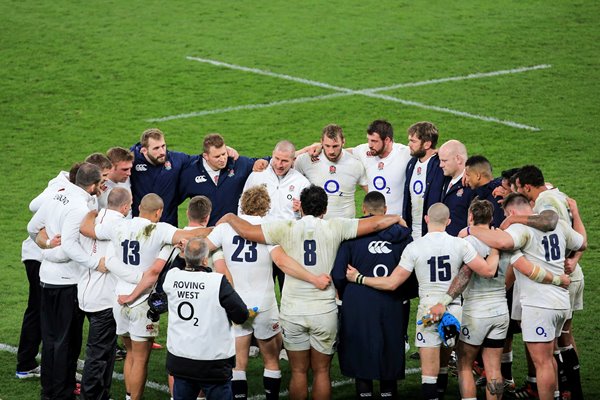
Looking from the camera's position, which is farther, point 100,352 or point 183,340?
point 100,352

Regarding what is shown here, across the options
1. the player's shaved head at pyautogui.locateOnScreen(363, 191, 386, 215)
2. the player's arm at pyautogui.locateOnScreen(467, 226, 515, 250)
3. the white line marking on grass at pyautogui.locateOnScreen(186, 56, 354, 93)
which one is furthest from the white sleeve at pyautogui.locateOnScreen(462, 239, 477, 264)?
the white line marking on grass at pyautogui.locateOnScreen(186, 56, 354, 93)

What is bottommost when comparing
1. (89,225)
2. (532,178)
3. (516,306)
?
(516,306)

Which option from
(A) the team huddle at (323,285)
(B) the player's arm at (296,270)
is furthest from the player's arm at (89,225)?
(B) the player's arm at (296,270)

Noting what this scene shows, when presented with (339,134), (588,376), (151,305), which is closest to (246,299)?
(151,305)

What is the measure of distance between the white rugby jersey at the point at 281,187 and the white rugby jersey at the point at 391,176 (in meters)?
0.78

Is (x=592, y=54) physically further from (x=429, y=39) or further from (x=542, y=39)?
(x=429, y=39)

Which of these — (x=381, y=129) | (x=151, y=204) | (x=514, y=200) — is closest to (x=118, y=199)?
(x=151, y=204)

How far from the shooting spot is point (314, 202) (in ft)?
30.9

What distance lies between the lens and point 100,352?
9750mm

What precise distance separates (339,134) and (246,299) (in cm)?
261

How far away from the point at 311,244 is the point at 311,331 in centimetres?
74

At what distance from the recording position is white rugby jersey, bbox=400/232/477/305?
30.1 ft

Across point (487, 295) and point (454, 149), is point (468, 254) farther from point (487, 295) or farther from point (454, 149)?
point (454, 149)

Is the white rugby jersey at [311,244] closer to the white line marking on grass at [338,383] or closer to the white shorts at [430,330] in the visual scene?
the white shorts at [430,330]
